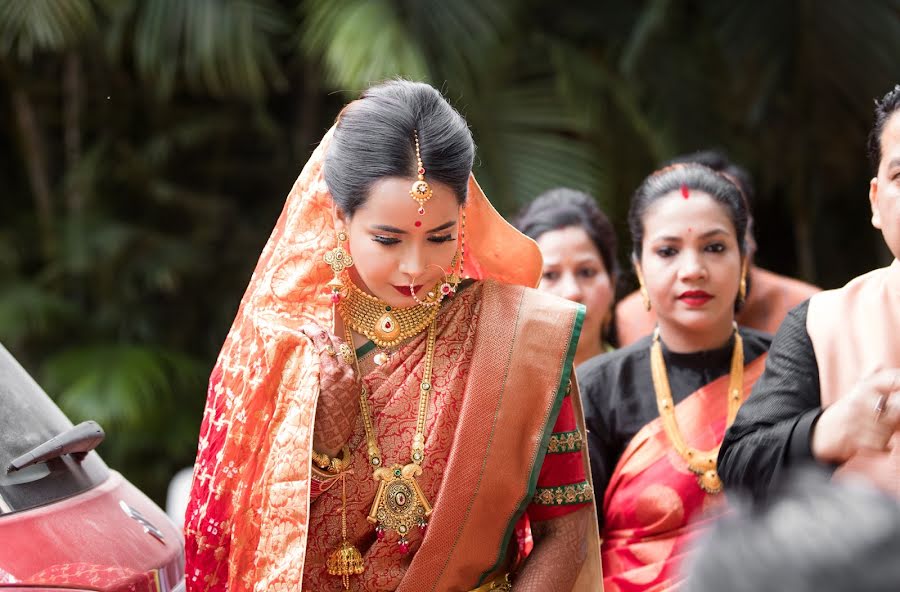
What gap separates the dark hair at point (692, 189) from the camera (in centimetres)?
346

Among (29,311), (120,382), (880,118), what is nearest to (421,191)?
(880,118)

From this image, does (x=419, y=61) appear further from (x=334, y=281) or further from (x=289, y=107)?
(x=334, y=281)

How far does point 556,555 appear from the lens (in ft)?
8.23

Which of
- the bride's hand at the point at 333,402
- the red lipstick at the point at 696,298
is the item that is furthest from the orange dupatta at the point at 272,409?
the red lipstick at the point at 696,298

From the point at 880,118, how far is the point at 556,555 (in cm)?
116

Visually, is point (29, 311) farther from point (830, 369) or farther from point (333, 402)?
point (830, 369)

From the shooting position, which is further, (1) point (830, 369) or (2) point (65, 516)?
(2) point (65, 516)

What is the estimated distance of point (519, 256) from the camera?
2.71 metres

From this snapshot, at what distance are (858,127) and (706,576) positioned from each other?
249 inches

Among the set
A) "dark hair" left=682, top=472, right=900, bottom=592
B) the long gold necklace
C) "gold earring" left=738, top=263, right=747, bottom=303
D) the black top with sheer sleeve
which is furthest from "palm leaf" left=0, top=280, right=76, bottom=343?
"dark hair" left=682, top=472, right=900, bottom=592

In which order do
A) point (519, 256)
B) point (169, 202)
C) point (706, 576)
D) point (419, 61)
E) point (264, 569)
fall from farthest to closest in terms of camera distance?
1. point (169, 202)
2. point (419, 61)
3. point (519, 256)
4. point (264, 569)
5. point (706, 576)

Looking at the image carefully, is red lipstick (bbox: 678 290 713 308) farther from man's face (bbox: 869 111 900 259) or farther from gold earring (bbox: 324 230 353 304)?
gold earring (bbox: 324 230 353 304)

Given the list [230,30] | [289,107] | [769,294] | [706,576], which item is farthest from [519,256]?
[289,107]

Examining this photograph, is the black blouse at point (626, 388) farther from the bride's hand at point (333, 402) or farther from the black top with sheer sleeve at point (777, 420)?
the bride's hand at point (333, 402)
